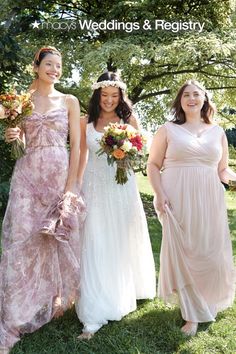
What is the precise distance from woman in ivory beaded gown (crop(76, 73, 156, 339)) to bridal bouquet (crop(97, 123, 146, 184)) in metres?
0.23

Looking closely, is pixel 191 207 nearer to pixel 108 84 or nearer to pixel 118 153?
pixel 118 153

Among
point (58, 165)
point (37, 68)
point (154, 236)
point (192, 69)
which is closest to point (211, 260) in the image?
point (58, 165)

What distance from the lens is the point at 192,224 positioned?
3918 mm

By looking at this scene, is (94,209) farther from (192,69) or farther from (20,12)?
(20,12)

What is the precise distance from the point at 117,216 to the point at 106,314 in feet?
2.79

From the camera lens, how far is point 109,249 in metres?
4.00

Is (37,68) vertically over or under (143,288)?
over

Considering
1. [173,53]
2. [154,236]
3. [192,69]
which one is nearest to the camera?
[154,236]

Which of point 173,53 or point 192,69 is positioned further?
point 192,69

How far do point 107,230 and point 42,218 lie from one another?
63 cm

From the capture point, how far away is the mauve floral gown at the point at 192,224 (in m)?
3.89

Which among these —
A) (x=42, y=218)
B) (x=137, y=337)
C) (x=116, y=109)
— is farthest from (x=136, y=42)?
(x=137, y=337)

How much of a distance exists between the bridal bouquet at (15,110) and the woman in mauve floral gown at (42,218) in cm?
7

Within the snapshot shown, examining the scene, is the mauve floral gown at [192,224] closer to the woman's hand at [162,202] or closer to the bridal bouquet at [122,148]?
the woman's hand at [162,202]
